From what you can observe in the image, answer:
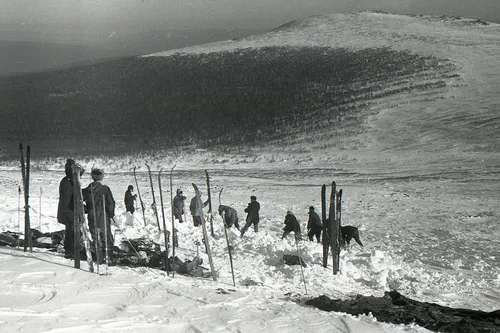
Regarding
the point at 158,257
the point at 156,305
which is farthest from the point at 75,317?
the point at 158,257

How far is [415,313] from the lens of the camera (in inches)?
235

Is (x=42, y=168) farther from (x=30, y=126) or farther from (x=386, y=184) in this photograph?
(x=386, y=184)

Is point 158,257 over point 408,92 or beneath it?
beneath

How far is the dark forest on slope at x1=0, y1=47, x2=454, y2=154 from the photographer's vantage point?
3453cm

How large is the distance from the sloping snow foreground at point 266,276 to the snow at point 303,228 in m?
0.03

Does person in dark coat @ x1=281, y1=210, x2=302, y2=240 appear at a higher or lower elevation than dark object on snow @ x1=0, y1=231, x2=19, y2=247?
lower

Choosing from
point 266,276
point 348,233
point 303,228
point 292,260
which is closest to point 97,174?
point 266,276

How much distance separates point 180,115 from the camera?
4025 cm

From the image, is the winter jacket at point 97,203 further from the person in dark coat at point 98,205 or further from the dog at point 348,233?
the dog at point 348,233

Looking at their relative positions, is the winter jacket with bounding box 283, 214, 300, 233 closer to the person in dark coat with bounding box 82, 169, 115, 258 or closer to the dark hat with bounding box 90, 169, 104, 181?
the person in dark coat with bounding box 82, 169, 115, 258

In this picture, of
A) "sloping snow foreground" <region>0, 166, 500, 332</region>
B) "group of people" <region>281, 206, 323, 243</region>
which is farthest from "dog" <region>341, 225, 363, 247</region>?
"group of people" <region>281, 206, 323, 243</region>

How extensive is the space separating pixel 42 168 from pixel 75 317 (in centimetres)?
2209

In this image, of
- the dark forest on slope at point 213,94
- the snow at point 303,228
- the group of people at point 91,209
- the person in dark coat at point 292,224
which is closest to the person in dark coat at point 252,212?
the snow at point 303,228

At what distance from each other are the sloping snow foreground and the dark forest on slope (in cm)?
1562
